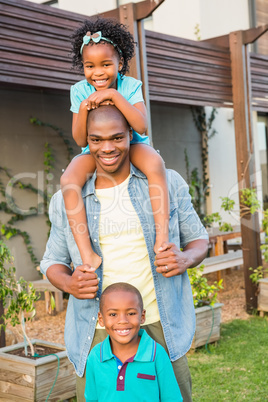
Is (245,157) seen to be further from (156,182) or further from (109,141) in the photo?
(109,141)

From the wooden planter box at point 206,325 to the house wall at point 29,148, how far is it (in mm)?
3029

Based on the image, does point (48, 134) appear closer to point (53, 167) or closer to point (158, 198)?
point (53, 167)

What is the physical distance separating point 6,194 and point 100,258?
5387 mm

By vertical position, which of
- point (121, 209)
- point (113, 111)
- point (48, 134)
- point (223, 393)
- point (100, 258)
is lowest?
point (223, 393)

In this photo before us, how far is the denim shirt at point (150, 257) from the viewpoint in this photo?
84.0 inches

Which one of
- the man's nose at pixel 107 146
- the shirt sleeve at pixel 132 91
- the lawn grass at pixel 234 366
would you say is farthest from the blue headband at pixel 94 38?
the lawn grass at pixel 234 366

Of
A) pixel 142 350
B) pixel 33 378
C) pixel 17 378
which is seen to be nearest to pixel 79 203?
pixel 142 350

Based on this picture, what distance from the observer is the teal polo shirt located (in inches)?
78.7

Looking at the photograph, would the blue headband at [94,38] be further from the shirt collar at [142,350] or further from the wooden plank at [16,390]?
the wooden plank at [16,390]

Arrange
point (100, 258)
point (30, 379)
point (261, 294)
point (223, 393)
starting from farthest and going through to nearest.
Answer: point (261, 294) → point (223, 393) → point (30, 379) → point (100, 258)

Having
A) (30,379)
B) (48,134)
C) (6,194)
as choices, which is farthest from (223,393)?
(48,134)

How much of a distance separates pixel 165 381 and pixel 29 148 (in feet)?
19.5

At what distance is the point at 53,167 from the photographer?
7.75 meters

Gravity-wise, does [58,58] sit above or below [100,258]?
above
